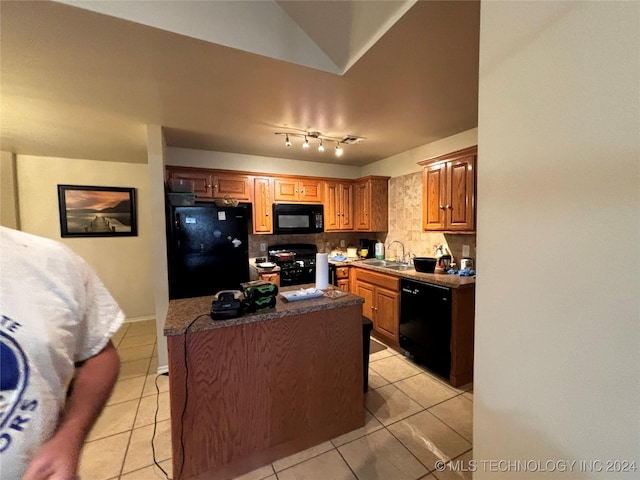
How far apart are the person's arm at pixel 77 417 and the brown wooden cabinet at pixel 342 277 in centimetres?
303

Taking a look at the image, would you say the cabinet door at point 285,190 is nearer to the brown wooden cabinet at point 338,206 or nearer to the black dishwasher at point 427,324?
the brown wooden cabinet at point 338,206

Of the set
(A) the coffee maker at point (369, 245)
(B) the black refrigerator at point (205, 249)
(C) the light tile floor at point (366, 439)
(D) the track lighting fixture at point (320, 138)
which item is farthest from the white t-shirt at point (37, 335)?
(A) the coffee maker at point (369, 245)

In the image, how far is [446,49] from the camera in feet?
5.10

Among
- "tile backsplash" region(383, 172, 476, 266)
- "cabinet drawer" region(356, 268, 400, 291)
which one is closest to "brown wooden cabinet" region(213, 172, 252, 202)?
"cabinet drawer" region(356, 268, 400, 291)

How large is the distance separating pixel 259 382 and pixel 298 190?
2.85 metres

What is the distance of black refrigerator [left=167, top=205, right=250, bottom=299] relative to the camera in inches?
105

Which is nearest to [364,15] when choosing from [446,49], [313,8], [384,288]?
[313,8]

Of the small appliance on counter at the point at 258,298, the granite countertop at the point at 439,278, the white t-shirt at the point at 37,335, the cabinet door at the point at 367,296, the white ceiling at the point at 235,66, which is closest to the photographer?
the white t-shirt at the point at 37,335

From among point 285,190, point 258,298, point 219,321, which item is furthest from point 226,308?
point 285,190

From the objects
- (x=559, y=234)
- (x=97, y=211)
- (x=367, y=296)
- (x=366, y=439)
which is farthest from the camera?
(x=97, y=211)

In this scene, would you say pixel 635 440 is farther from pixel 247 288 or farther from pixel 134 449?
pixel 134 449

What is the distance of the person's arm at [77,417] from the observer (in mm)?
477

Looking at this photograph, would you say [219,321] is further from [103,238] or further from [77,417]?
[103,238]

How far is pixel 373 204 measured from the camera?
3994 millimetres
